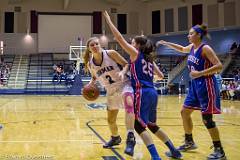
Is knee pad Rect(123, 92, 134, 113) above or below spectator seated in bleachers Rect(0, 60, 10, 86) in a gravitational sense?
below

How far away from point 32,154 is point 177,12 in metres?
29.2

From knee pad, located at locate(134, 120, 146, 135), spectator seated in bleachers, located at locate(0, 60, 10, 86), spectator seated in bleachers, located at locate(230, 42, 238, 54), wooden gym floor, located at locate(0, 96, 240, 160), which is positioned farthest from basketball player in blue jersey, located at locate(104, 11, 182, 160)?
spectator seated in bleachers, located at locate(230, 42, 238, 54)

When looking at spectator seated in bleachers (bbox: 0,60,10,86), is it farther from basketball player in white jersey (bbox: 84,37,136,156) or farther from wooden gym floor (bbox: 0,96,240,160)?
basketball player in white jersey (bbox: 84,37,136,156)

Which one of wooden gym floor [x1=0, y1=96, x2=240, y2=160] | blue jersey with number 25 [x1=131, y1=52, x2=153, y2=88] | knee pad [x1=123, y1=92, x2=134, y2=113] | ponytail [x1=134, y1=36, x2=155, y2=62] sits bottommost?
wooden gym floor [x1=0, y1=96, x2=240, y2=160]

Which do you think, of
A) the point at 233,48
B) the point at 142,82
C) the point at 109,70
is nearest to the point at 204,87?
the point at 142,82

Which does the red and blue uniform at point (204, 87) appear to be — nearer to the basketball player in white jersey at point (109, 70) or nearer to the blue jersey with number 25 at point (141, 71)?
the blue jersey with number 25 at point (141, 71)

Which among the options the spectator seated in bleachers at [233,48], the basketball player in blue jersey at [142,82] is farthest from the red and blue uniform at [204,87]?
the spectator seated in bleachers at [233,48]

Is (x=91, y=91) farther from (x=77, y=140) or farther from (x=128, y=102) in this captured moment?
(x=128, y=102)

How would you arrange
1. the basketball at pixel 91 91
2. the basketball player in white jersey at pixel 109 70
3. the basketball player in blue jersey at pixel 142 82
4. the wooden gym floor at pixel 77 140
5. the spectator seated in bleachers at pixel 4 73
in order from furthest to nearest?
the spectator seated in bleachers at pixel 4 73 → the basketball at pixel 91 91 → the basketball player in white jersey at pixel 109 70 → the wooden gym floor at pixel 77 140 → the basketball player in blue jersey at pixel 142 82

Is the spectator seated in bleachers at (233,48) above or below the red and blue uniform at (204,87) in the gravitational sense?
above

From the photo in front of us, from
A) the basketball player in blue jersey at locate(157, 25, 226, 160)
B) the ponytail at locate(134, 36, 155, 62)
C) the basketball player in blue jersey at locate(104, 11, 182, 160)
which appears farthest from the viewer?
the basketball player in blue jersey at locate(157, 25, 226, 160)

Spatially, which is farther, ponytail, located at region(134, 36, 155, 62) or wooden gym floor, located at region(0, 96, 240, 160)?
wooden gym floor, located at region(0, 96, 240, 160)

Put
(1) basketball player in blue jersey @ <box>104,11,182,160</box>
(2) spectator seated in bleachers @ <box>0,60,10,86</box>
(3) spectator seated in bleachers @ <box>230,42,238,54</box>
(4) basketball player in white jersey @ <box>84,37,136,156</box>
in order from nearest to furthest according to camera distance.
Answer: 1. (1) basketball player in blue jersey @ <box>104,11,182,160</box>
2. (4) basketball player in white jersey @ <box>84,37,136,156</box>
3. (2) spectator seated in bleachers @ <box>0,60,10,86</box>
4. (3) spectator seated in bleachers @ <box>230,42,238,54</box>

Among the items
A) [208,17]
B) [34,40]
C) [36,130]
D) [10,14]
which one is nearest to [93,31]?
[34,40]
